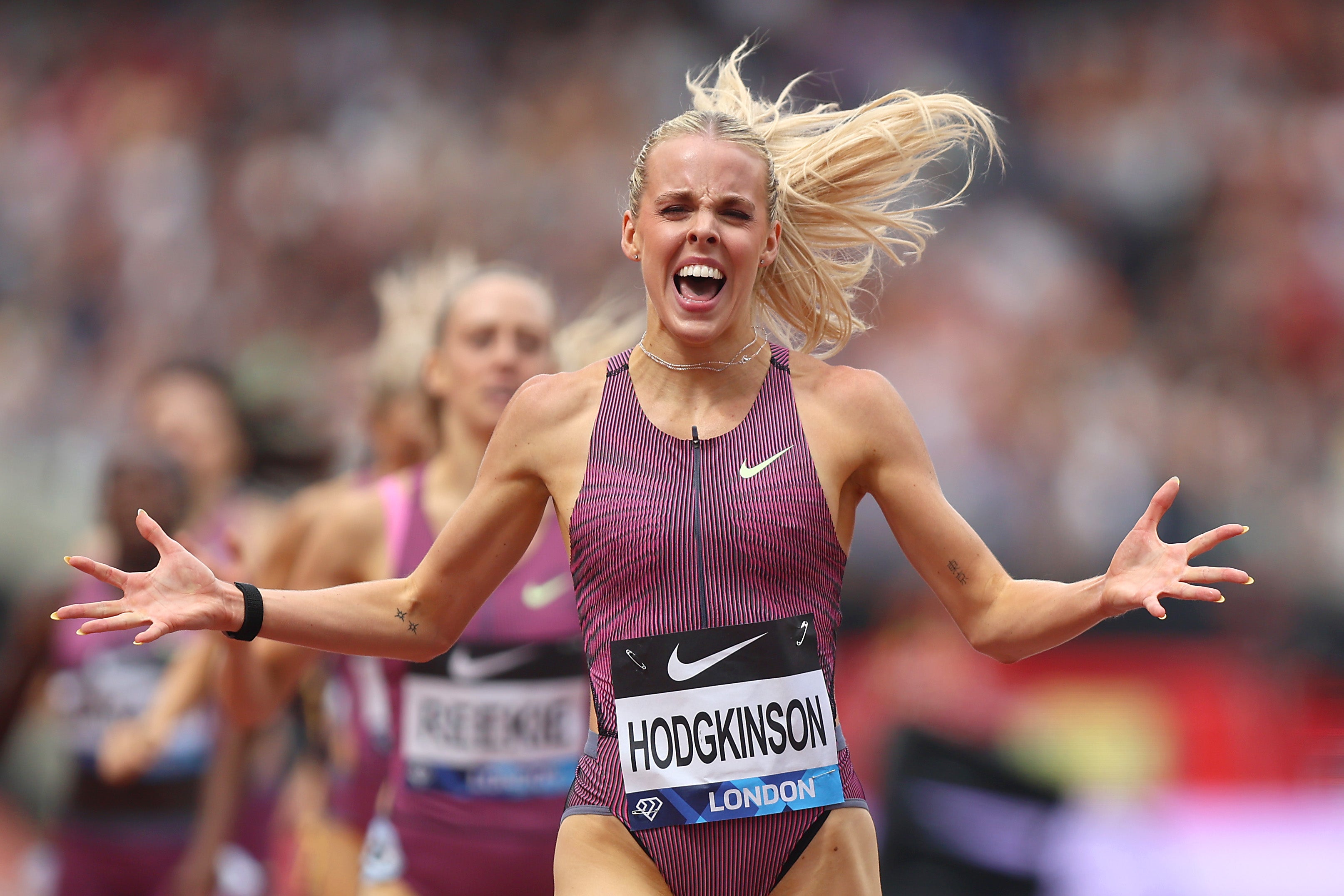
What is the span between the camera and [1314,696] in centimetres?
777

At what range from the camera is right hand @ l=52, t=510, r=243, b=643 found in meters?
3.07

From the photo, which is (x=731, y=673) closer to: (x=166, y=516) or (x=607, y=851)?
(x=607, y=851)

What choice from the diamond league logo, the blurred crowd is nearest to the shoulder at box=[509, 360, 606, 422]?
the diamond league logo

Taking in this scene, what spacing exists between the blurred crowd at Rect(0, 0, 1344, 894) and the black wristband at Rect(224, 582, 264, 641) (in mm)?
5538

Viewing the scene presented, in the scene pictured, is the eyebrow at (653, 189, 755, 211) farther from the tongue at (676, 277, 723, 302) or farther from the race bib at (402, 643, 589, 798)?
the race bib at (402, 643, 589, 798)

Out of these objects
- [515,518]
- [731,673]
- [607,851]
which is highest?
[515,518]

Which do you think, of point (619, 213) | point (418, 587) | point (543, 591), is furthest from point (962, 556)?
point (619, 213)

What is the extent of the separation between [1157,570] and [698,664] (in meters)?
0.90

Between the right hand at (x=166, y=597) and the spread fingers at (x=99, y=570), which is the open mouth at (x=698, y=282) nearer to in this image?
the right hand at (x=166, y=597)

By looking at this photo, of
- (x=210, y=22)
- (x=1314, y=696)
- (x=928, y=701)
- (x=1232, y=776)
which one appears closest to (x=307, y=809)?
(x=928, y=701)

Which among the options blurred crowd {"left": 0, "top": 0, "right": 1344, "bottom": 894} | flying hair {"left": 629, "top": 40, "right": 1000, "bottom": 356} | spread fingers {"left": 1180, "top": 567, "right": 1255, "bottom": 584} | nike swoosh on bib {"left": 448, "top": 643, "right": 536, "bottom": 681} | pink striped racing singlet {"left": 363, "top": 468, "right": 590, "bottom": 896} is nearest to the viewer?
spread fingers {"left": 1180, "top": 567, "right": 1255, "bottom": 584}

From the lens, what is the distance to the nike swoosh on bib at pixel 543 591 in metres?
4.72

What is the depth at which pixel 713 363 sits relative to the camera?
3.36 metres

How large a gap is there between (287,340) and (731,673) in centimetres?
975
